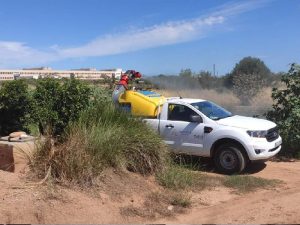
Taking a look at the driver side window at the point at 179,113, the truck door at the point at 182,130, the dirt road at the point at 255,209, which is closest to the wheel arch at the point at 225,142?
the truck door at the point at 182,130

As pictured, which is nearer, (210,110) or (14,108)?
(14,108)

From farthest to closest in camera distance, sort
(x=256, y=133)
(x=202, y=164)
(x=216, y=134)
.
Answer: (x=202, y=164) < (x=216, y=134) < (x=256, y=133)

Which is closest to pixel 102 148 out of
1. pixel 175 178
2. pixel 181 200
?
pixel 175 178

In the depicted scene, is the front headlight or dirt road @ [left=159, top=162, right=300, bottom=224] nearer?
dirt road @ [left=159, top=162, right=300, bottom=224]

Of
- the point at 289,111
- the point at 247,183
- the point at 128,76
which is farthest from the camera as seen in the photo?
the point at 289,111

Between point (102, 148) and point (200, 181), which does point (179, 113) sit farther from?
point (102, 148)

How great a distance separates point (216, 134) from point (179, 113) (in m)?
1.20

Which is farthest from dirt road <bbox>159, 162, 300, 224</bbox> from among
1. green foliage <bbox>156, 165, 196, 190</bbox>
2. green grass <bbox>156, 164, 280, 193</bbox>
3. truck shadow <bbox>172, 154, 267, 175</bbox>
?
truck shadow <bbox>172, 154, 267, 175</bbox>

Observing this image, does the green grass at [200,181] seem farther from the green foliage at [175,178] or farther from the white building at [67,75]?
the white building at [67,75]

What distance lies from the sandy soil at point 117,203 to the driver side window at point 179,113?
2791 mm

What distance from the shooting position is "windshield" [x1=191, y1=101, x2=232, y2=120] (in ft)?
37.4

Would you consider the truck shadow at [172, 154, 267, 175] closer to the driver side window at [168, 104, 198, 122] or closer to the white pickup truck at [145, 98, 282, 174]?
the white pickup truck at [145, 98, 282, 174]

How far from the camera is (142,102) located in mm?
11992

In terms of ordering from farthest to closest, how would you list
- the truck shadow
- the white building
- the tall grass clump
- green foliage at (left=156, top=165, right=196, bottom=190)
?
the white building
the truck shadow
green foliage at (left=156, top=165, right=196, bottom=190)
the tall grass clump
